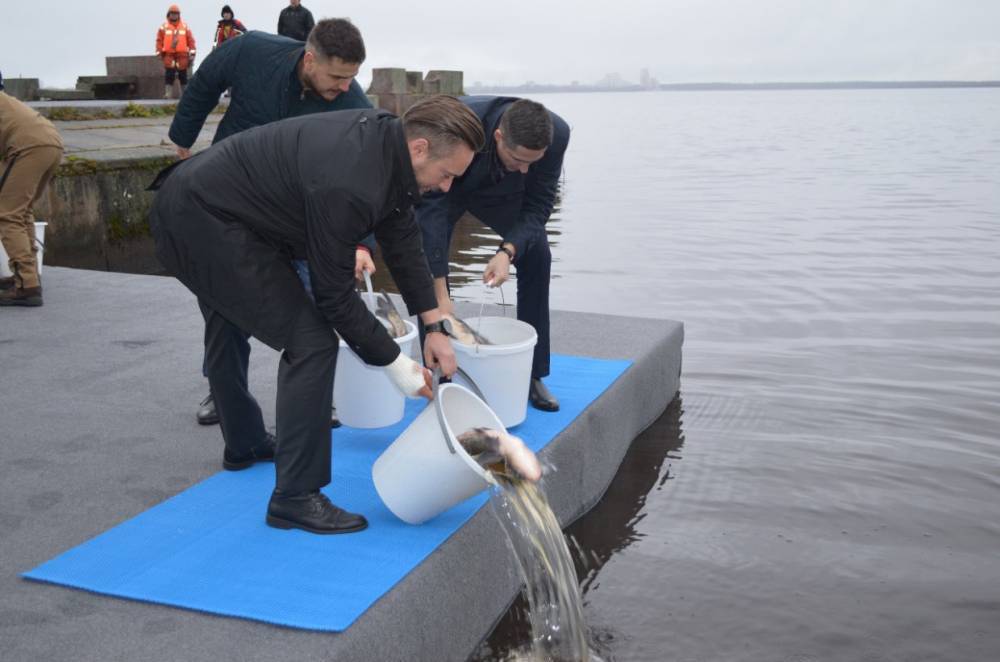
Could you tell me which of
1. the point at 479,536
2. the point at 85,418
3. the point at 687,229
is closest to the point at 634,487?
the point at 479,536

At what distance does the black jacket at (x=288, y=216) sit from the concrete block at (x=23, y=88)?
65.9 feet

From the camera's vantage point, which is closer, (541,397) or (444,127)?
(444,127)

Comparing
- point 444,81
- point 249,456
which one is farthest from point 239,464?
point 444,81

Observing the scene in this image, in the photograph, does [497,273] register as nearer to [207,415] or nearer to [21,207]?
[207,415]

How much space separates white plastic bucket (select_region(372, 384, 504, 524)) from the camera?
9.91 feet

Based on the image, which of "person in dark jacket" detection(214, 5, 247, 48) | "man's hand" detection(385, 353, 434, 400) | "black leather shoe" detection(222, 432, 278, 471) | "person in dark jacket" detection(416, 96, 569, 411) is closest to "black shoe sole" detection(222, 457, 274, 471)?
"black leather shoe" detection(222, 432, 278, 471)

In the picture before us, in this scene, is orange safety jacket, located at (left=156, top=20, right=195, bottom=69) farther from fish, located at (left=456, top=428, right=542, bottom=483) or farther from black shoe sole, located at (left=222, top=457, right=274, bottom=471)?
fish, located at (left=456, top=428, right=542, bottom=483)

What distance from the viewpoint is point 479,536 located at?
131 inches

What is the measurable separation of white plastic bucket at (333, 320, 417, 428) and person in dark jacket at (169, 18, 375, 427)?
10 cm

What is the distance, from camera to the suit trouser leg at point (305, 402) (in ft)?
10.1

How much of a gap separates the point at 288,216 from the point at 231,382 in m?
0.84

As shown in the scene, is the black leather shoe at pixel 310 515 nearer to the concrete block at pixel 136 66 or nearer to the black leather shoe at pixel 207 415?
the black leather shoe at pixel 207 415

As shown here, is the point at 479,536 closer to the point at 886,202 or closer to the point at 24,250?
the point at 24,250

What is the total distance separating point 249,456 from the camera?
3.69 meters
